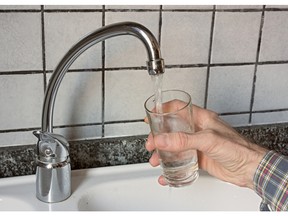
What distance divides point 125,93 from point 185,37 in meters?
0.14

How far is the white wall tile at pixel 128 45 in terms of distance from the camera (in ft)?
2.73

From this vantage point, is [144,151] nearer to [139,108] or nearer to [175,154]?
[139,108]

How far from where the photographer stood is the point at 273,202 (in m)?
0.74

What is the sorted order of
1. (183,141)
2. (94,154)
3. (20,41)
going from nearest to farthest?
(183,141), (20,41), (94,154)

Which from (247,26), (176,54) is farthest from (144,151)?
→ (247,26)

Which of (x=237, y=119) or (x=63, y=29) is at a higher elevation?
(x=63, y=29)

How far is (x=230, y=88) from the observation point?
935 mm

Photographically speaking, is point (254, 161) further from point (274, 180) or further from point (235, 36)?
point (235, 36)

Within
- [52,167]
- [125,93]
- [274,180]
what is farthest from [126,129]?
[274,180]

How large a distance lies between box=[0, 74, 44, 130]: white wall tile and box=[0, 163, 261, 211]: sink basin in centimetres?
10

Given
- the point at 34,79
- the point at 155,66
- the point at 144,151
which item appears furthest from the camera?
the point at 144,151

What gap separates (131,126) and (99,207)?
0.50 ft

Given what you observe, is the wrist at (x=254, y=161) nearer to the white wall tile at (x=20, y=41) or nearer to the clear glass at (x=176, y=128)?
the clear glass at (x=176, y=128)

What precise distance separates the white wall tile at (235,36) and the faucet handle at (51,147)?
0.31m
